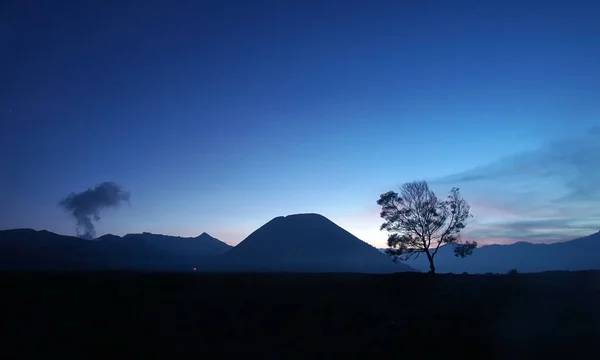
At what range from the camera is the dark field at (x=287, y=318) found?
18.5m

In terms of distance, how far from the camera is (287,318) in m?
22.5

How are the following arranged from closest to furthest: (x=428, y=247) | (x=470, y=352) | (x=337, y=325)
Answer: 1. (x=470, y=352)
2. (x=337, y=325)
3. (x=428, y=247)

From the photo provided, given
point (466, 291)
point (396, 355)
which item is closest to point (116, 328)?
point (396, 355)

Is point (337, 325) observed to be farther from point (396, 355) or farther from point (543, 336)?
point (543, 336)

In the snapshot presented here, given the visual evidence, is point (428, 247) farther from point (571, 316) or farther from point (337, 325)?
point (337, 325)

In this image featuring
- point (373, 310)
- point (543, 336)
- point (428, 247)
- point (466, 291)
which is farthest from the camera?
point (428, 247)

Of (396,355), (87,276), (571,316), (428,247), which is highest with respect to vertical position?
(428,247)

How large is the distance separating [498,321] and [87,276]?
29.7 metres

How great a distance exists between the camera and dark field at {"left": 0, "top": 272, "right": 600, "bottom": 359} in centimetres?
1855

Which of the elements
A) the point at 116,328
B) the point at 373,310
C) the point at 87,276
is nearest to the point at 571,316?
the point at 373,310

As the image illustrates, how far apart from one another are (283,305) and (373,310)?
18.8 ft

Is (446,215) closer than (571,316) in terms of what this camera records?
No

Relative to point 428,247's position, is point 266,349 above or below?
below

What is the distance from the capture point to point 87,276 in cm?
3088
